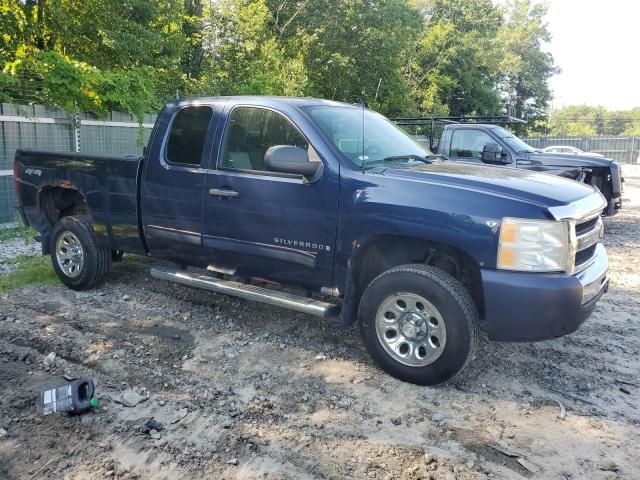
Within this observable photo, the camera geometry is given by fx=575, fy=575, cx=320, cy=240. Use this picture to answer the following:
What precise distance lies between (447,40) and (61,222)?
32.6 meters

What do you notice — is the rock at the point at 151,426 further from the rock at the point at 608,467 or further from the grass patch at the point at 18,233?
the grass patch at the point at 18,233

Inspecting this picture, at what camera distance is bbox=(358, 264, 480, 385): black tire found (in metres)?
3.81

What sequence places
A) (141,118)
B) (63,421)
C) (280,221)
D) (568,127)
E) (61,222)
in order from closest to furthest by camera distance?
(63,421) → (280,221) → (61,222) → (141,118) → (568,127)

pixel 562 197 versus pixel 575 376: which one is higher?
pixel 562 197

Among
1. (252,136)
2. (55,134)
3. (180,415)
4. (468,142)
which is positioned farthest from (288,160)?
(55,134)

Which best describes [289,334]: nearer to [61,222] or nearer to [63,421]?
[63,421]

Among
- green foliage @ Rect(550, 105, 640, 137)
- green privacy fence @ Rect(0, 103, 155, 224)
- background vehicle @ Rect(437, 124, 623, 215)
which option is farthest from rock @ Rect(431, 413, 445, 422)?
green foliage @ Rect(550, 105, 640, 137)

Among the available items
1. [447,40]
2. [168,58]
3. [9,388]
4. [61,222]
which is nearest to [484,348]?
[9,388]

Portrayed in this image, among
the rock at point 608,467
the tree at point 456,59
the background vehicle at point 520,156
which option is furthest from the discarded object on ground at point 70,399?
the tree at point 456,59

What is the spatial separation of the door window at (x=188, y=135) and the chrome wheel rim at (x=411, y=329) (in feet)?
7.23

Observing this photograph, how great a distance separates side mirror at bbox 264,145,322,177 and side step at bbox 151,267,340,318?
3.25ft

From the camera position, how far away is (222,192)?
4836 millimetres

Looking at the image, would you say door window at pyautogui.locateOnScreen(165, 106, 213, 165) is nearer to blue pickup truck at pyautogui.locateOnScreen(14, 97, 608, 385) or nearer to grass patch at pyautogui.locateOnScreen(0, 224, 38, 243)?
blue pickup truck at pyautogui.locateOnScreen(14, 97, 608, 385)

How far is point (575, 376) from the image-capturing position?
4.29 meters
